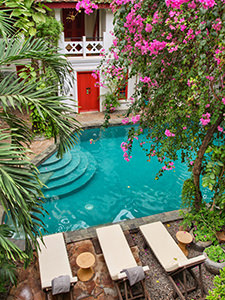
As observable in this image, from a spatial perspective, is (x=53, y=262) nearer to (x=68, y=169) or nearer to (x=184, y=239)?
(x=184, y=239)

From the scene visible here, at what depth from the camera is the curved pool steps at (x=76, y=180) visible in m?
9.19

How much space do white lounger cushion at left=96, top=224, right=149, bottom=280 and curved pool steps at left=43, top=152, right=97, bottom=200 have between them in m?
2.74

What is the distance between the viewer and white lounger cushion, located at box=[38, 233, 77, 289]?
5.73 m

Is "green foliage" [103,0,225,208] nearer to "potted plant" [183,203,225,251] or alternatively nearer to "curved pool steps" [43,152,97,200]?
"potted plant" [183,203,225,251]

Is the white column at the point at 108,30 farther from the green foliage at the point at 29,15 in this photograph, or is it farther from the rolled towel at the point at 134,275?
the rolled towel at the point at 134,275

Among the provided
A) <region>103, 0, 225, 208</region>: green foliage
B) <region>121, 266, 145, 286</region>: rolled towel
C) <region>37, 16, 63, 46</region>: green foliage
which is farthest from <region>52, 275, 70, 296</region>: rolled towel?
<region>37, 16, 63, 46</region>: green foliage

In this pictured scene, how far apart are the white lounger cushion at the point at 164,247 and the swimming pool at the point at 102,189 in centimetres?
163

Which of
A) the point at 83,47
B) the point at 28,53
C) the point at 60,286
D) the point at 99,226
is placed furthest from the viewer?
Result: the point at 83,47

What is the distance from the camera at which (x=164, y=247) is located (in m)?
6.50

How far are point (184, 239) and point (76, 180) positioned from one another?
4.81 meters

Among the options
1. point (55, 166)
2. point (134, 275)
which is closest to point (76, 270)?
point (134, 275)

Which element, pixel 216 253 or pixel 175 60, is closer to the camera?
pixel 175 60

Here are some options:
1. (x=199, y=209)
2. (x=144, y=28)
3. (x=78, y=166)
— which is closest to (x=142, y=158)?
(x=78, y=166)

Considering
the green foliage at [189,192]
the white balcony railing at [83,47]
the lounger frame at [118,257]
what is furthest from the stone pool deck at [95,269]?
the white balcony railing at [83,47]
